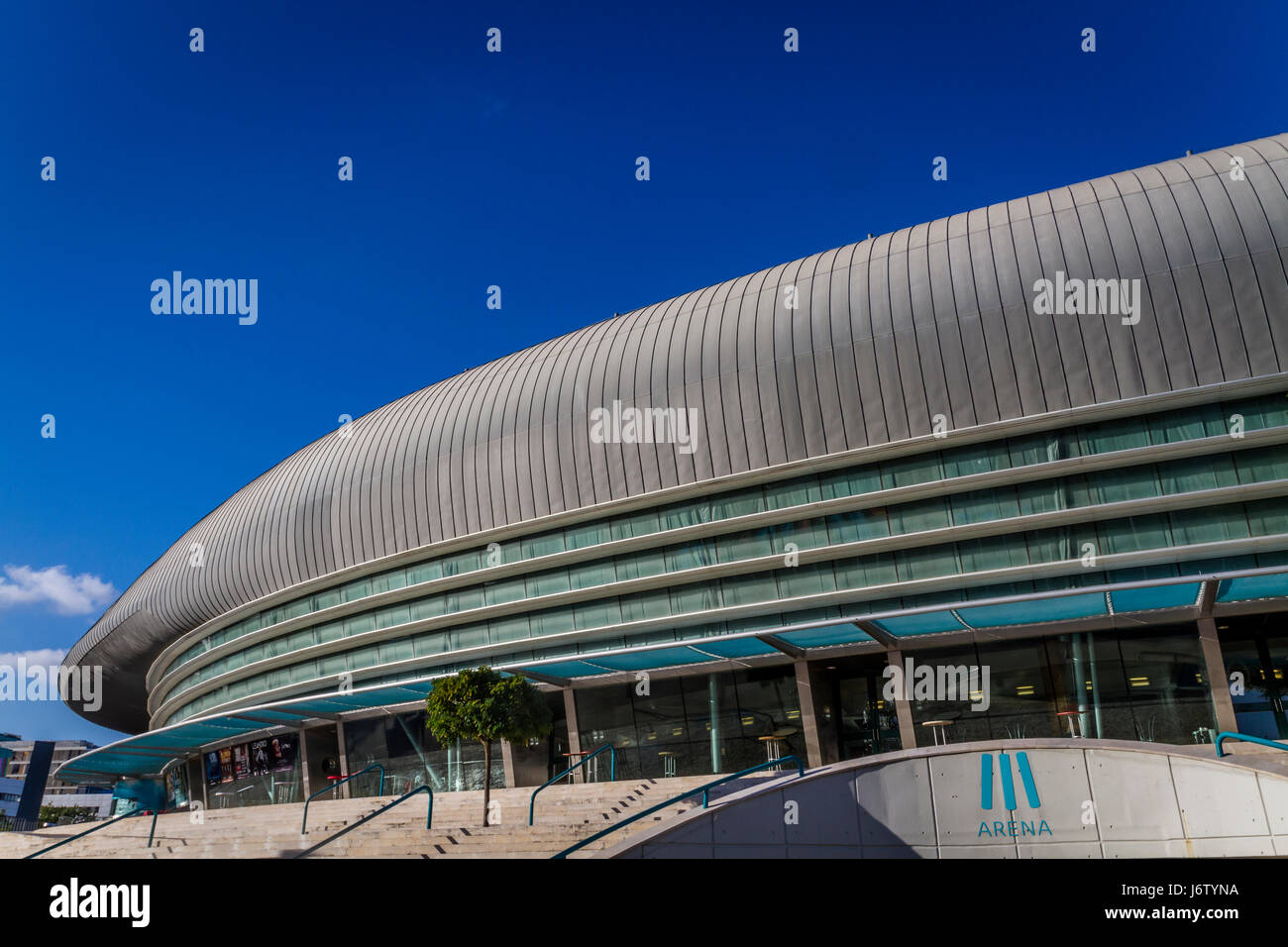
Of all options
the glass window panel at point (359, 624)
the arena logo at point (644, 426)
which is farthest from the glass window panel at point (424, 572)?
the arena logo at point (644, 426)

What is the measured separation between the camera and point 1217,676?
20.3 meters

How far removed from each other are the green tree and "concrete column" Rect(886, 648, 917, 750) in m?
8.71

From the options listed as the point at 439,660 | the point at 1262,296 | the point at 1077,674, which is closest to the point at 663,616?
the point at 439,660

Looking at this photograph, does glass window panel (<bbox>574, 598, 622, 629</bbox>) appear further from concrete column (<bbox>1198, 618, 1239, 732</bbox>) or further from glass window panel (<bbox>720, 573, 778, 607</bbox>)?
concrete column (<bbox>1198, 618, 1239, 732</bbox>)

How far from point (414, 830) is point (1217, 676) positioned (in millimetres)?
17446

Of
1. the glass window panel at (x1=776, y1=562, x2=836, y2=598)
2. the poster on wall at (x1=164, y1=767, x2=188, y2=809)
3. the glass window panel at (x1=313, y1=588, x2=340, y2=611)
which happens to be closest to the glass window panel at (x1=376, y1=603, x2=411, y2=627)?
the glass window panel at (x1=313, y1=588, x2=340, y2=611)

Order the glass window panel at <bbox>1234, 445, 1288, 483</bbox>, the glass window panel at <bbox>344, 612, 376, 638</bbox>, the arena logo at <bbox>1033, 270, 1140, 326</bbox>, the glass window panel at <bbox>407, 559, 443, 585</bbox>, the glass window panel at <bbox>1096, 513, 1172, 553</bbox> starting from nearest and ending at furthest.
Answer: the glass window panel at <bbox>1234, 445, 1288, 483</bbox> < the glass window panel at <bbox>1096, 513, 1172, 553</bbox> < the arena logo at <bbox>1033, 270, 1140, 326</bbox> < the glass window panel at <bbox>407, 559, 443, 585</bbox> < the glass window panel at <bbox>344, 612, 376, 638</bbox>

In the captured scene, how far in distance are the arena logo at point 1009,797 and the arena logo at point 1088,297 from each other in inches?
572

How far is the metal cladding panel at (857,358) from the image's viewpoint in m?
21.7

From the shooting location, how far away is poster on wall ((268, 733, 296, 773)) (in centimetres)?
3534

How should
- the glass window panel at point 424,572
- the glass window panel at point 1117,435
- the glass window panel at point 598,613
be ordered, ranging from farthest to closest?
Answer: the glass window panel at point 424,572, the glass window panel at point 598,613, the glass window panel at point 1117,435
